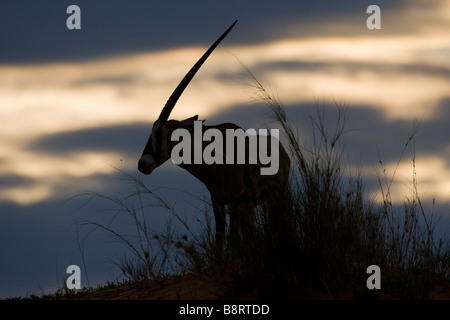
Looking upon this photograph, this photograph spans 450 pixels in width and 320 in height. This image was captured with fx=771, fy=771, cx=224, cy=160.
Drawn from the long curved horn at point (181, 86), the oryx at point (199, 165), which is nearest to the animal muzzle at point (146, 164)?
the oryx at point (199, 165)

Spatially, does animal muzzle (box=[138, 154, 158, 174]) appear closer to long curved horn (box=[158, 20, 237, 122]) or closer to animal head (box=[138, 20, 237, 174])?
animal head (box=[138, 20, 237, 174])

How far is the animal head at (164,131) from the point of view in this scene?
934 cm

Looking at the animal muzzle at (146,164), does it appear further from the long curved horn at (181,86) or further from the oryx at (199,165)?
the long curved horn at (181,86)

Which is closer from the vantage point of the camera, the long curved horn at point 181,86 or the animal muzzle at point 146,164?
the animal muzzle at point 146,164

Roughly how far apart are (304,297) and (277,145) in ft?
12.5

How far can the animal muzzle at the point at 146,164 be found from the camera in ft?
30.6

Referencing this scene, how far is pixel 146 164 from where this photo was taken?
9.30 m

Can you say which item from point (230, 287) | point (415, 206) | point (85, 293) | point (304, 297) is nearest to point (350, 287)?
point (304, 297)

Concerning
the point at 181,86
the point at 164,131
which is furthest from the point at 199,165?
the point at 181,86

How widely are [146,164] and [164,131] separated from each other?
1.56 ft

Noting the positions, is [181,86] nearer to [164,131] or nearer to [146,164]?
[164,131]

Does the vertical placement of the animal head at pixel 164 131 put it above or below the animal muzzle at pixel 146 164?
above

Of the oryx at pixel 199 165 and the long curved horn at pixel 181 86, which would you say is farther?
the long curved horn at pixel 181 86

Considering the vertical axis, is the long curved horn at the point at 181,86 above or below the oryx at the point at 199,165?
above
